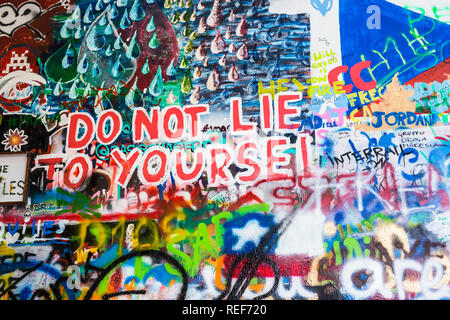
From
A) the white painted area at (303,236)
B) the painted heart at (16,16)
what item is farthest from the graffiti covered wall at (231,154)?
the painted heart at (16,16)

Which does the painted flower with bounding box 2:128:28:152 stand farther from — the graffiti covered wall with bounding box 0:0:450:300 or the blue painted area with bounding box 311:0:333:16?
the blue painted area with bounding box 311:0:333:16

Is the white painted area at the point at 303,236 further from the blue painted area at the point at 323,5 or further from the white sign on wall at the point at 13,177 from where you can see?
the white sign on wall at the point at 13,177

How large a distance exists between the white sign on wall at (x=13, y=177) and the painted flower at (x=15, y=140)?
0.08 m

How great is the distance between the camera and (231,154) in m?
3.90

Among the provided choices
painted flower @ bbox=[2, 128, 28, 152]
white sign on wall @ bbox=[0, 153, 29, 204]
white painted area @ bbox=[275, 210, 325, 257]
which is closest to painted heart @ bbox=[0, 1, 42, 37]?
painted flower @ bbox=[2, 128, 28, 152]

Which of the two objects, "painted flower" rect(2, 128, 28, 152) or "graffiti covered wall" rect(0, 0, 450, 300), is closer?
"graffiti covered wall" rect(0, 0, 450, 300)

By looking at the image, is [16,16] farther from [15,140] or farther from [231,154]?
[231,154]

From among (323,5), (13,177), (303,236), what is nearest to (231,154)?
(303,236)

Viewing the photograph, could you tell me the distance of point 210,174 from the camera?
3.88m

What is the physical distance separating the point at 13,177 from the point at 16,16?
75.3 inches

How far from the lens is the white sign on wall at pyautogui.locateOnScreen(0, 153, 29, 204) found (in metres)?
4.02

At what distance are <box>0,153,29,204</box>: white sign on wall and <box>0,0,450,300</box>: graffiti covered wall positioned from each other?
15 millimetres

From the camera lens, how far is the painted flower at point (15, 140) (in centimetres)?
414
